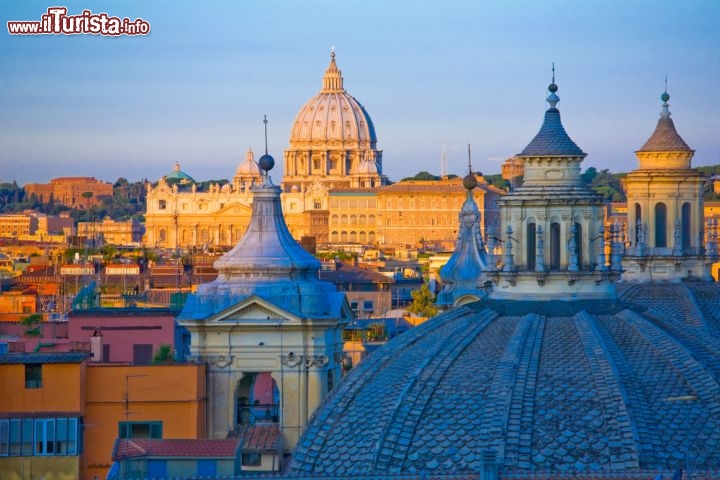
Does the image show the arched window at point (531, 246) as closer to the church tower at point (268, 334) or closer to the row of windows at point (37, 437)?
the church tower at point (268, 334)

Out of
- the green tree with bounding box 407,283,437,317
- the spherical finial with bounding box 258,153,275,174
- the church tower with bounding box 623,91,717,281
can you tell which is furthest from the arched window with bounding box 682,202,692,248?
the green tree with bounding box 407,283,437,317

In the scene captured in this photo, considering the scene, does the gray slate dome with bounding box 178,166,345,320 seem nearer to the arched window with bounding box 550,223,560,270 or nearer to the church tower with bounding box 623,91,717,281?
the arched window with bounding box 550,223,560,270

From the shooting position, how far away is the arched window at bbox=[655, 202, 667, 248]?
4081cm

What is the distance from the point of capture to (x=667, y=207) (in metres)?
41.1

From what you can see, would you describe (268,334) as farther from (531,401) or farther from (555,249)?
(531,401)

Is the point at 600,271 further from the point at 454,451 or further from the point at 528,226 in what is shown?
the point at 454,451

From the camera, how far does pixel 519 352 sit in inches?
1054

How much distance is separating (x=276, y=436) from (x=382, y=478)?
823 cm

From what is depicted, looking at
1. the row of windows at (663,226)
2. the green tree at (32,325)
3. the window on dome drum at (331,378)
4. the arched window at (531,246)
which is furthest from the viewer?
the green tree at (32,325)

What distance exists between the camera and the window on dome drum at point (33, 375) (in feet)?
103

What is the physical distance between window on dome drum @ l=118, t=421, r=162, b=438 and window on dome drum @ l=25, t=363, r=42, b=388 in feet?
5.03

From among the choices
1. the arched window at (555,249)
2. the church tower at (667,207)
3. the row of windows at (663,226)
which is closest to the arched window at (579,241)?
the arched window at (555,249)

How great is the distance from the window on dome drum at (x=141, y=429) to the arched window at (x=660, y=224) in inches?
429

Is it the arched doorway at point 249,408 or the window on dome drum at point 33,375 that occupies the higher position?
the window on dome drum at point 33,375
